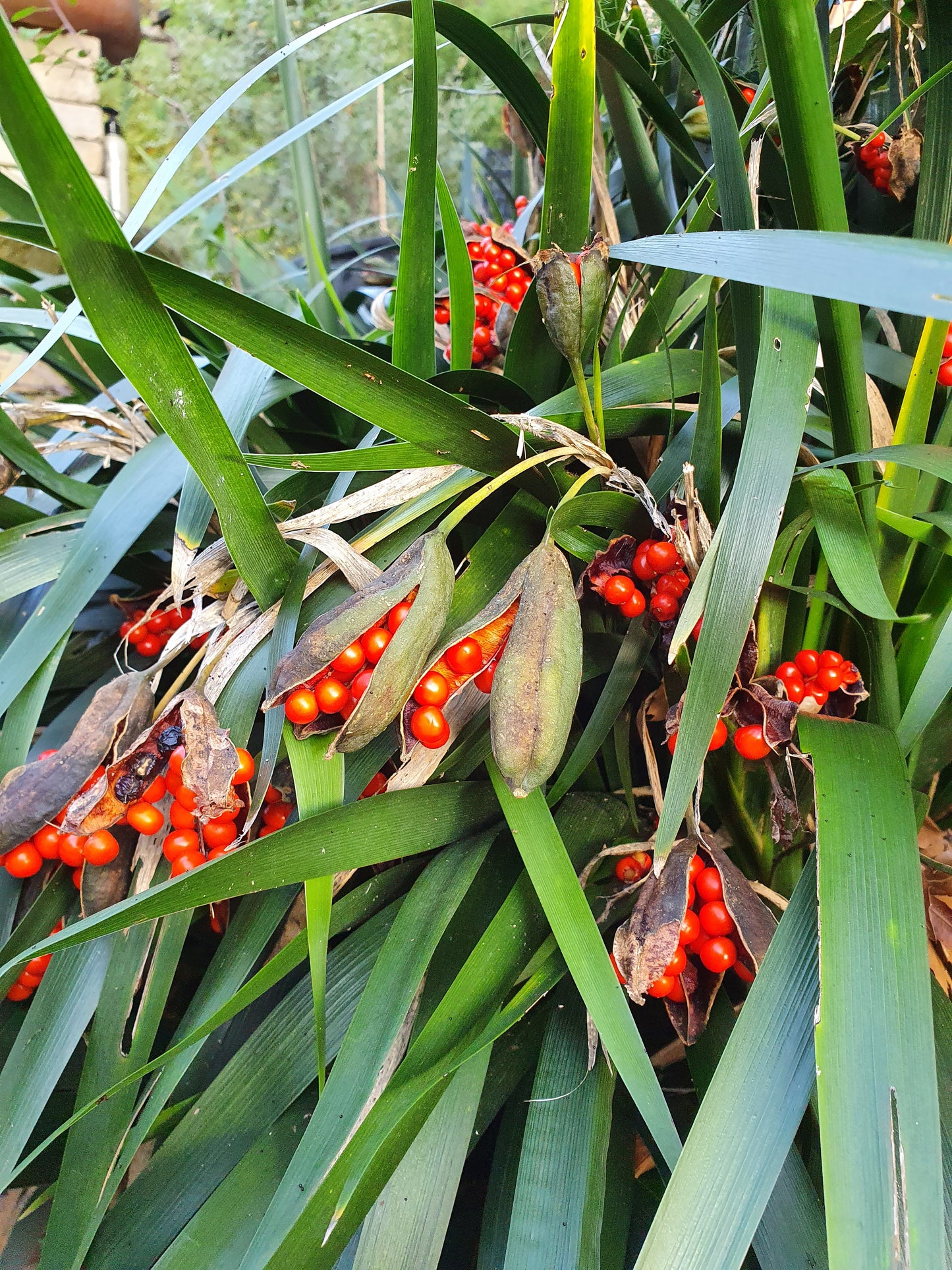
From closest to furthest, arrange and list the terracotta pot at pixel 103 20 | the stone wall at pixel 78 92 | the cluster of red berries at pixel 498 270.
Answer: the cluster of red berries at pixel 498 270 < the terracotta pot at pixel 103 20 < the stone wall at pixel 78 92

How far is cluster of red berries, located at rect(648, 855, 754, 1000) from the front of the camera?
0.39m

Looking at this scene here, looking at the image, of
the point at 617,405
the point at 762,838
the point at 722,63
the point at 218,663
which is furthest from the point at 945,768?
the point at 722,63

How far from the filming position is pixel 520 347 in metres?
0.52

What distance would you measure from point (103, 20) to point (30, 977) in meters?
2.02

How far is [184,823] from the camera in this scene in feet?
1.34

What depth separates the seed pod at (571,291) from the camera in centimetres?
38

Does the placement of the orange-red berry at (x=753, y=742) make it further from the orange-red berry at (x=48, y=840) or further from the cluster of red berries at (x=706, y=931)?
the orange-red berry at (x=48, y=840)

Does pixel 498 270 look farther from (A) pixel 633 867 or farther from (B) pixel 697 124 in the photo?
(A) pixel 633 867

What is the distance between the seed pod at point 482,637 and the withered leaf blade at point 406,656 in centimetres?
1

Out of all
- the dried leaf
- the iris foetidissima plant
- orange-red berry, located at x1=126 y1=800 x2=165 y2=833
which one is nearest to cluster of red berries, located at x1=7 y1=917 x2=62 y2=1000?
the iris foetidissima plant

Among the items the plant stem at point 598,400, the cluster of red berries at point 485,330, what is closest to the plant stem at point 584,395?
the plant stem at point 598,400

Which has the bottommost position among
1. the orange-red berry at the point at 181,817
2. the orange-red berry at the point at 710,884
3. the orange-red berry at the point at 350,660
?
the orange-red berry at the point at 710,884

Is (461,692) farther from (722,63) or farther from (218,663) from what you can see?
(722,63)

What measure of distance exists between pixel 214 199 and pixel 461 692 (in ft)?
5.22
